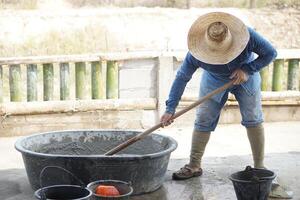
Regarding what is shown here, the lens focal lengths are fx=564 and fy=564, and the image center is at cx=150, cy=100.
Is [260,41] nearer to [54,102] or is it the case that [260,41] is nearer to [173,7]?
[54,102]

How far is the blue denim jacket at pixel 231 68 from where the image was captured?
4934 millimetres

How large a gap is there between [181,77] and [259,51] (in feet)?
2.50

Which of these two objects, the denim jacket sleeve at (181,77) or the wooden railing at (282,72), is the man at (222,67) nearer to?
the denim jacket sleeve at (181,77)

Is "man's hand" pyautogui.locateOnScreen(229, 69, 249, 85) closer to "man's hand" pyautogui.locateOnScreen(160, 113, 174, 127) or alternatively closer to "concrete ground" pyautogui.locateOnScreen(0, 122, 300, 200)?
"man's hand" pyautogui.locateOnScreen(160, 113, 174, 127)

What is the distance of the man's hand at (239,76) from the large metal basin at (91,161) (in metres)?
0.83

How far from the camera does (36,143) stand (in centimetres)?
539

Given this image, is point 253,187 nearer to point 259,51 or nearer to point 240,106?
point 240,106

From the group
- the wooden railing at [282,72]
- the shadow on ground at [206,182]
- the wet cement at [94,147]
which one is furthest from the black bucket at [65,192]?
the wooden railing at [282,72]

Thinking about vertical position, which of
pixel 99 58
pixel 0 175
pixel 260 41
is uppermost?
pixel 260 41

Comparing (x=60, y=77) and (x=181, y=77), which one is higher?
(x=181, y=77)

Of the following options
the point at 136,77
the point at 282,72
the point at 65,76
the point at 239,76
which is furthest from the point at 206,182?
the point at 282,72

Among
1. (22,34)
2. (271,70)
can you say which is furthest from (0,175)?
(22,34)

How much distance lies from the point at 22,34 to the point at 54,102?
44.9 feet

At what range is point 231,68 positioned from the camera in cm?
505
